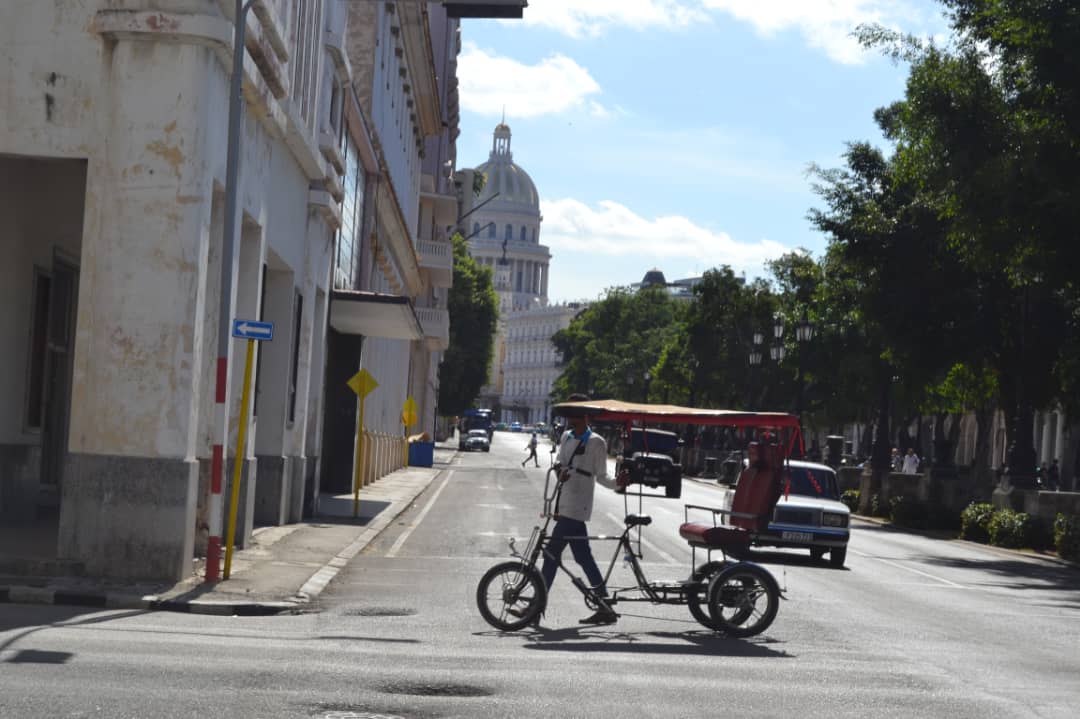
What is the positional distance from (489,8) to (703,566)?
6.30 metres

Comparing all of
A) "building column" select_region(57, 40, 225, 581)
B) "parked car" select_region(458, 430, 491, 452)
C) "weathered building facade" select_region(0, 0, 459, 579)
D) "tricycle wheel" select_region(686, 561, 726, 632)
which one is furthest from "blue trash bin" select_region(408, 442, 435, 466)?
"tricycle wheel" select_region(686, 561, 726, 632)

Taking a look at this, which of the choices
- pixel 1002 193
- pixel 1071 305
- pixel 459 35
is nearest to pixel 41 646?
pixel 1002 193

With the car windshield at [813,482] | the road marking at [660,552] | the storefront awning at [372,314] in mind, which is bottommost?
the road marking at [660,552]

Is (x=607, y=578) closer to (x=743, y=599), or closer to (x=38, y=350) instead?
(x=743, y=599)

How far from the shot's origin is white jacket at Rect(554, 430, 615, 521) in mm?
14875

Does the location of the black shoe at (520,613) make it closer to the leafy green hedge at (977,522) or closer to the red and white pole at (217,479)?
the red and white pole at (217,479)

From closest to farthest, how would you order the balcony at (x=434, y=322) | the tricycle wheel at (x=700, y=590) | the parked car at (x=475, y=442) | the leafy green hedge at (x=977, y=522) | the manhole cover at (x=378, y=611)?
the tricycle wheel at (x=700, y=590), the manhole cover at (x=378, y=611), the leafy green hedge at (x=977, y=522), the balcony at (x=434, y=322), the parked car at (x=475, y=442)

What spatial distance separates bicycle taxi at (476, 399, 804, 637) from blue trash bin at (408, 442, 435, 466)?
5438cm

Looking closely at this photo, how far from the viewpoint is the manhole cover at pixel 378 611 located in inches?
613

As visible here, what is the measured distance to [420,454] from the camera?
7094cm

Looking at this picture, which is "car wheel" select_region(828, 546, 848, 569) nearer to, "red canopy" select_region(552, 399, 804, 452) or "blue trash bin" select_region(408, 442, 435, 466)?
"red canopy" select_region(552, 399, 804, 452)

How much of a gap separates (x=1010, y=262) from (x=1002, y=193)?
323 centimetres

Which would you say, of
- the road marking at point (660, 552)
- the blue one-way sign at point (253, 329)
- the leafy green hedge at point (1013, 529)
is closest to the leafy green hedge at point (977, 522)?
the leafy green hedge at point (1013, 529)

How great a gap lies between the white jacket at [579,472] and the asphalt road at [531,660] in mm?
1085
